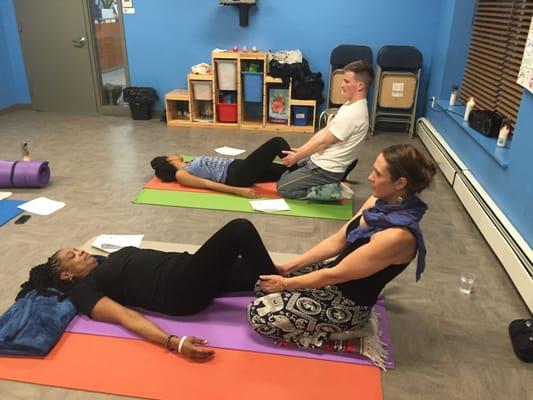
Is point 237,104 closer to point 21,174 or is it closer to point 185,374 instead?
point 21,174

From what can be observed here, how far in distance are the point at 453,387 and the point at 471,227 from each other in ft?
5.38

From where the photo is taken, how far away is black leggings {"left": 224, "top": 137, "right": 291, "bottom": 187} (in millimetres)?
3543

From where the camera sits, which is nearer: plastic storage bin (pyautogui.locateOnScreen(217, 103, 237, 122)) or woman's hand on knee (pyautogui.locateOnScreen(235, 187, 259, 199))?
woman's hand on knee (pyautogui.locateOnScreen(235, 187, 259, 199))

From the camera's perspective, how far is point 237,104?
5562 millimetres

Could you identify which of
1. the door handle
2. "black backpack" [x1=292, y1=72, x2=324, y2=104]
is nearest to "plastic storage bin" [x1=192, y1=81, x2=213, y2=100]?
"black backpack" [x1=292, y1=72, x2=324, y2=104]

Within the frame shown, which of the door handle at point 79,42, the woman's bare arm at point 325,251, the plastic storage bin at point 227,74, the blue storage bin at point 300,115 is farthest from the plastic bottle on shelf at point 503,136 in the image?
the door handle at point 79,42

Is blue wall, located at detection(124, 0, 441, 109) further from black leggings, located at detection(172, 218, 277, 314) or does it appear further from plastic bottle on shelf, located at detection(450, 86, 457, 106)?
black leggings, located at detection(172, 218, 277, 314)

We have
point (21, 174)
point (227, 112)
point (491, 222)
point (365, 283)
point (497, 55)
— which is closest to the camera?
point (365, 283)

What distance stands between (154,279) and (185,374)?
45 centimetres

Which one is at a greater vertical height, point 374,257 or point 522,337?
point 374,257

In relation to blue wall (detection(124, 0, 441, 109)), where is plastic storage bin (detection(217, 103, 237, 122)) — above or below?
below

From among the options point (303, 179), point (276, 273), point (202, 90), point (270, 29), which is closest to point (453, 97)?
point (303, 179)

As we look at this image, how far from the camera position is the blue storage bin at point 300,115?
216 inches

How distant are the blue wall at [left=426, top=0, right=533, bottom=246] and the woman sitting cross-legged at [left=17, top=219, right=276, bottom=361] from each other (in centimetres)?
169
